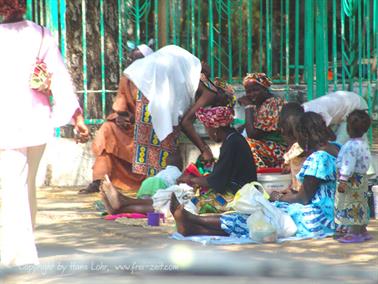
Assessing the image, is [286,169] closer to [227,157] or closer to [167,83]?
[227,157]

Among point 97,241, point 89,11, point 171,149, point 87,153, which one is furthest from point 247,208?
point 89,11

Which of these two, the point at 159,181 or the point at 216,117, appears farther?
the point at 159,181

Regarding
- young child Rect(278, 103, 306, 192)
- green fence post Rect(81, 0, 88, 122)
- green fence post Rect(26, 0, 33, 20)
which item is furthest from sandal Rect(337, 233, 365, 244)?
green fence post Rect(26, 0, 33, 20)

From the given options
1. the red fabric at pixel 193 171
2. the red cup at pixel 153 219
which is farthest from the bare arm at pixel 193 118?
the red cup at pixel 153 219

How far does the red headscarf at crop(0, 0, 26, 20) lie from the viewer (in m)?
6.43

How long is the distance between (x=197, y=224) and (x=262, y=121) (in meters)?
2.04

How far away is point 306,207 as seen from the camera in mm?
7633

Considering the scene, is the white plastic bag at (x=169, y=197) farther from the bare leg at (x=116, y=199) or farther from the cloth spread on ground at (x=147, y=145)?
the cloth spread on ground at (x=147, y=145)

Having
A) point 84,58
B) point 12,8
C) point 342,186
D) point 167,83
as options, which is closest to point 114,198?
point 167,83

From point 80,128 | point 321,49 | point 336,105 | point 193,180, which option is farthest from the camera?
point 321,49

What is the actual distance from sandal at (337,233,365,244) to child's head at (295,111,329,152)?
26.7 inches

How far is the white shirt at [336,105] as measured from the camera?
9.34 m

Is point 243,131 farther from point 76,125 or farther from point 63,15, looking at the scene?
point 76,125

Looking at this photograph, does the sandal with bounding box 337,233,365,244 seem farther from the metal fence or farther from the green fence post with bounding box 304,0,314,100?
the green fence post with bounding box 304,0,314,100
